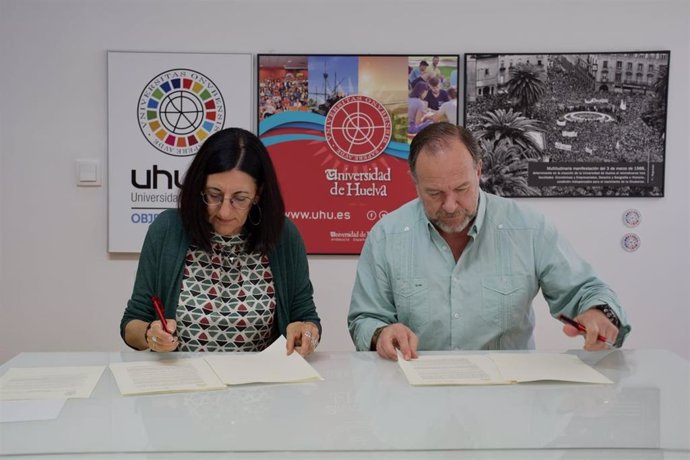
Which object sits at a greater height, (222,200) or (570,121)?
(570,121)

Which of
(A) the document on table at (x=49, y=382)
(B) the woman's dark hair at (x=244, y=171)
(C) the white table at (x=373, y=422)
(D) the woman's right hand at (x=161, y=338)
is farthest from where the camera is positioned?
(B) the woman's dark hair at (x=244, y=171)

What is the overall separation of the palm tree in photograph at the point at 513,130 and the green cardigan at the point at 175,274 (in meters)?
1.48

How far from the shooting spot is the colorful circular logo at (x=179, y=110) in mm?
3059

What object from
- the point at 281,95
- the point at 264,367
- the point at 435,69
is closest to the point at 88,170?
the point at 281,95

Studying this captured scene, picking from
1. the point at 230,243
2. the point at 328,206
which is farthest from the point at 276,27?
the point at 230,243

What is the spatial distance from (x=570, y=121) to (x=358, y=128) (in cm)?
104

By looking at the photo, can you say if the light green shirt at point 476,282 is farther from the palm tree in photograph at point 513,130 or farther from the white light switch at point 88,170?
the white light switch at point 88,170

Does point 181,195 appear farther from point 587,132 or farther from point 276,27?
point 587,132

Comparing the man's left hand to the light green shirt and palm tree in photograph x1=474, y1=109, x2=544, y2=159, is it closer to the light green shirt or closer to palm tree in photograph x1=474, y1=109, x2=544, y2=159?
the light green shirt

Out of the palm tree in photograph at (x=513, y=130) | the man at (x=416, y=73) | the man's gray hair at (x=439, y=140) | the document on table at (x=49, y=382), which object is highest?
the man at (x=416, y=73)

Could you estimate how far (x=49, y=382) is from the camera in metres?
1.35

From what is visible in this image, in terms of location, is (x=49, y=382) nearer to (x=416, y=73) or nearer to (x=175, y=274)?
(x=175, y=274)

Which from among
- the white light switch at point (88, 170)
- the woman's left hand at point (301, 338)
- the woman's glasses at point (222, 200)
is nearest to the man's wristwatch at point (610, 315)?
the woman's left hand at point (301, 338)

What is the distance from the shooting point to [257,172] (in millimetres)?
1880
